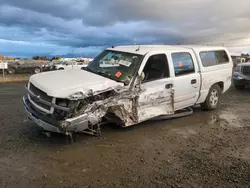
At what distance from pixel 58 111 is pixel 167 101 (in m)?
2.59

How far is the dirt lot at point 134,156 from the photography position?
3.44 metres

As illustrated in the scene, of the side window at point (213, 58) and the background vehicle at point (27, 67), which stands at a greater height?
the side window at point (213, 58)

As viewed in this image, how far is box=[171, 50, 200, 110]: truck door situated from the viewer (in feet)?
19.6

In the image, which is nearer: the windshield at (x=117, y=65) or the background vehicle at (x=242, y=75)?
the windshield at (x=117, y=65)

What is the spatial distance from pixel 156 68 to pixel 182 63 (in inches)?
30.3

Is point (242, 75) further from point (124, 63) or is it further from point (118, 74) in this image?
point (118, 74)

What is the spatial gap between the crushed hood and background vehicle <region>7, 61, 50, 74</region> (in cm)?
2198

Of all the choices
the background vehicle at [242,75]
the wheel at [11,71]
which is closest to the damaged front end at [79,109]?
the background vehicle at [242,75]

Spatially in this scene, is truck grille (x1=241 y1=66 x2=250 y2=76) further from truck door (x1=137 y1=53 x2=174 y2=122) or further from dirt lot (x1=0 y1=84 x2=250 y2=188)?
truck door (x1=137 y1=53 x2=174 y2=122)

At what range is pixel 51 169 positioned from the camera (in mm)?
3750

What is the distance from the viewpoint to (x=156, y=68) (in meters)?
5.87

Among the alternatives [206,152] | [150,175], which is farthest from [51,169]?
[206,152]

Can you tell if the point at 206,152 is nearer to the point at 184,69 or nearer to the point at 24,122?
the point at 184,69

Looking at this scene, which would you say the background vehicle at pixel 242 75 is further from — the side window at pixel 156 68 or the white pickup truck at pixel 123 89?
the side window at pixel 156 68
